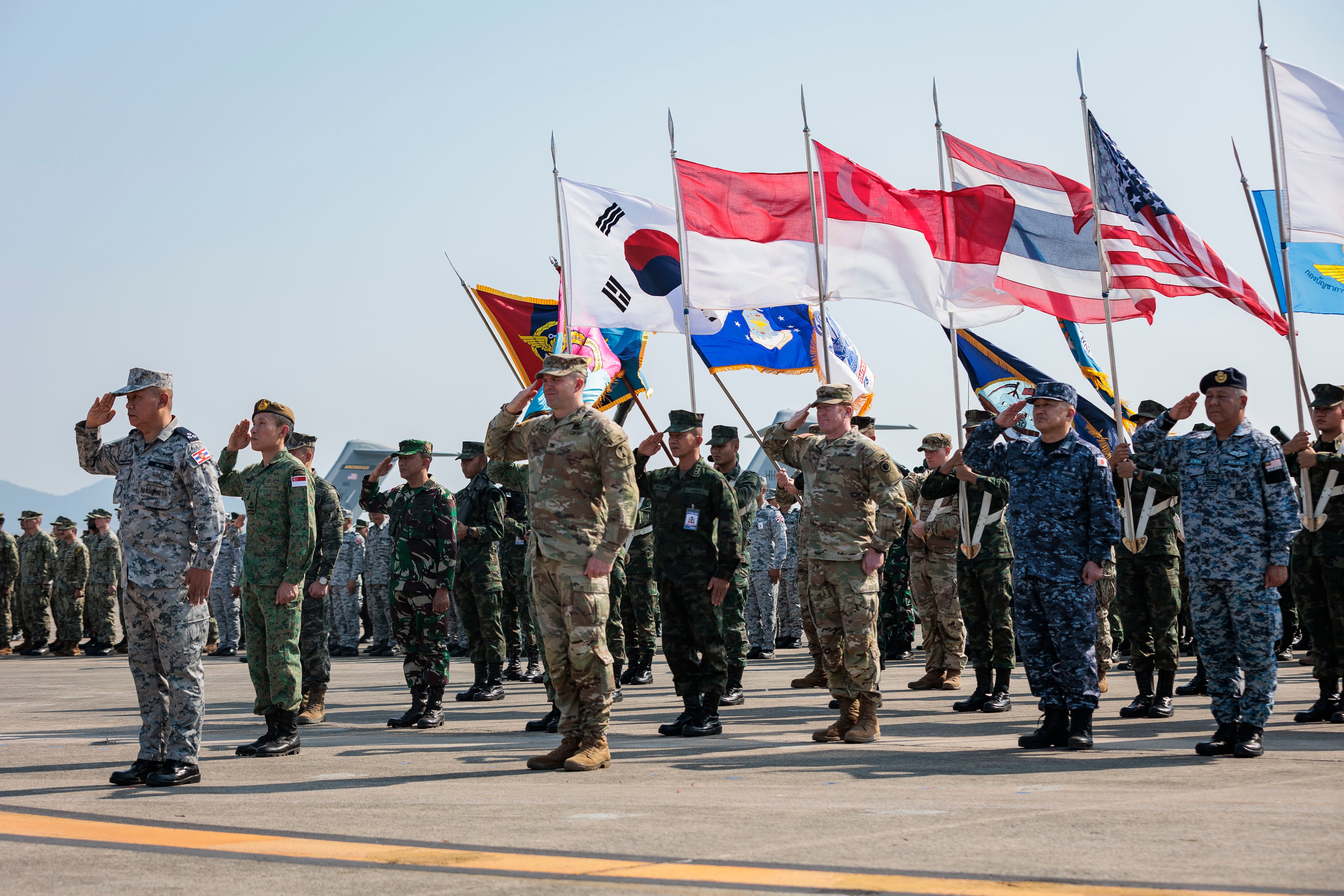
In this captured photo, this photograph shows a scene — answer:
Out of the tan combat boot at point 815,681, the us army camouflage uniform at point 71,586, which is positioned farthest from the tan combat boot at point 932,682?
the us army camouflage uniform at point 71,586

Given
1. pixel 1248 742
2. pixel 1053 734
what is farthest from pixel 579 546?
pixel 1248 742

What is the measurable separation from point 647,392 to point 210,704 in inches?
225

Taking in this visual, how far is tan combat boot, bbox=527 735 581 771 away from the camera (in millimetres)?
6898

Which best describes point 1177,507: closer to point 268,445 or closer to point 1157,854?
point 1157,854

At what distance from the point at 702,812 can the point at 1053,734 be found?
9.59ft

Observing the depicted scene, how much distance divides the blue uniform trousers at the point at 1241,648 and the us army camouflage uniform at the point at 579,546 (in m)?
3.37

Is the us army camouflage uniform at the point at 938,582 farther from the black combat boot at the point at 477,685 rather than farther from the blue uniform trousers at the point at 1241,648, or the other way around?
the black combat boot at the point at 477,685

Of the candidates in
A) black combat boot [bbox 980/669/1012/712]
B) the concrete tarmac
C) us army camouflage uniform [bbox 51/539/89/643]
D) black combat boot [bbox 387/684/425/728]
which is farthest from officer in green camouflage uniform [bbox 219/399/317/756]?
us army camouflage uniform [bbox 51/539/89/643]

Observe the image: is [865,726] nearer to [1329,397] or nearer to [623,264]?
[1329,397]

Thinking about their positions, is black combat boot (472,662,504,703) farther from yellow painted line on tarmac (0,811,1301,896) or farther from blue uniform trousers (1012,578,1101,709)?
yellow painted line on tarmac (0,811,1301,896)

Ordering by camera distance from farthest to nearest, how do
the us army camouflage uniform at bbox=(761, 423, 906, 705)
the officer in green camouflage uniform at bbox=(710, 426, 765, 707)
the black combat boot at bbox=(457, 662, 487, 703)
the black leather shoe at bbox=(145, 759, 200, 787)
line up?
the black combat boot at bbox=(457, 662, 487, 703) < the officer in green camouflage uniform at bbox=(710, 426, 765, 707) < the us army camouflage uniform at bbox=(761, 423, 906, 705) < the black leather shoe at bbox=(145, 759, 200, 787)

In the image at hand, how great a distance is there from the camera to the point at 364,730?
916 cm

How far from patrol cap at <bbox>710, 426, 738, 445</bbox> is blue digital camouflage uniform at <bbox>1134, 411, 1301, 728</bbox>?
4239mm

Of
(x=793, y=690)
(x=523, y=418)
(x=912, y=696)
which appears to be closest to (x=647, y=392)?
(x=523, y=418)
